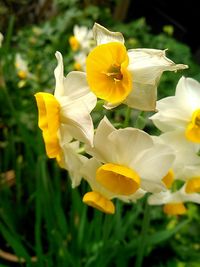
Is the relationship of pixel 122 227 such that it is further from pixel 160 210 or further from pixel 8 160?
pixel 8 160

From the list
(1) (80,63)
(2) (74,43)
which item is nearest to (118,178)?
(1) (80,63)

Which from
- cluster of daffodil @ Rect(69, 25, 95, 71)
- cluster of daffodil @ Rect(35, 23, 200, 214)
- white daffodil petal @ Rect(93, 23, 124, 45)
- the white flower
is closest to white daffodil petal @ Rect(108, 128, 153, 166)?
cluster of daffodil @ Rect(35, 23, 200, 214)

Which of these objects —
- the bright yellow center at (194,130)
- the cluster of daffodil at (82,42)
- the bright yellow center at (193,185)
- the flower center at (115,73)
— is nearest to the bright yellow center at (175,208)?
the bright yellow center at (193,185)

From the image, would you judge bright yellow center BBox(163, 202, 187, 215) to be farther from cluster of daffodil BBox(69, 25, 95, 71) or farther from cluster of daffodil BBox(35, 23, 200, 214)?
cluster of daffodil BBox(69, 25, 95, 71)

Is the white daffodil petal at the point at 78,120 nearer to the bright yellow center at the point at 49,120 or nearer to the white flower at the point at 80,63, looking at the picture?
the bright yellow center at the point at 49,120

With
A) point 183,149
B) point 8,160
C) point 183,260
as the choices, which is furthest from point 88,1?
point 183,149

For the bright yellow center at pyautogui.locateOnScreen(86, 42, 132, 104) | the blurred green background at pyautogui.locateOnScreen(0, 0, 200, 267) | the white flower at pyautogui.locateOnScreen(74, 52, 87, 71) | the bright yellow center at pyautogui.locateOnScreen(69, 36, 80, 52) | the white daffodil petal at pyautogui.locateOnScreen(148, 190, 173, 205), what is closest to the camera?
the bright yellow center at pyautogui.locateOnScreen(86, 42, 132, 104)
